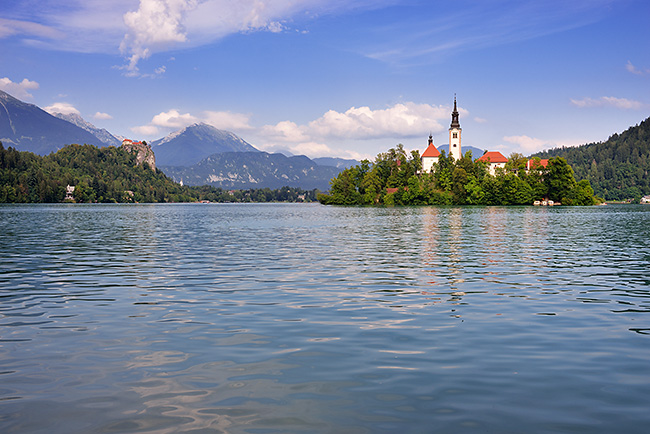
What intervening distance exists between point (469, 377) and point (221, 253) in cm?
2700

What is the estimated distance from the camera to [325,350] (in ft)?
40.1

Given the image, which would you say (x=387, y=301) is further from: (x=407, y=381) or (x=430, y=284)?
(x=407, y=381)

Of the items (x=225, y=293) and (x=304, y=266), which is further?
(x=304, y=266)

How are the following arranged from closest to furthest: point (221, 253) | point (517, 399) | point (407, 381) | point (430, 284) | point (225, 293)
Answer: point (517, 399), point (407, 381), point (225, 293), point (430, 284), point (221, 253)

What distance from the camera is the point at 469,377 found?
1023 centimetres

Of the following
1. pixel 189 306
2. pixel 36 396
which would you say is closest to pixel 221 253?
pixel 189 306

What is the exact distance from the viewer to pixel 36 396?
9289mm

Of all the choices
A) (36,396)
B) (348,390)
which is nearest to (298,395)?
(348,390)

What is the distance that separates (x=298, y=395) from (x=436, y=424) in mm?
2578

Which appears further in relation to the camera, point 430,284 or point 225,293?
point 430,284

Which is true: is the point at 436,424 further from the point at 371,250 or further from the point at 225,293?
the point at 371,250

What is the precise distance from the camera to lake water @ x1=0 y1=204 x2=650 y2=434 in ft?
27.6

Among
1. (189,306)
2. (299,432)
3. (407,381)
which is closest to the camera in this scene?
(299,432)

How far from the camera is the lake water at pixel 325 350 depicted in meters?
8.42
